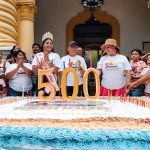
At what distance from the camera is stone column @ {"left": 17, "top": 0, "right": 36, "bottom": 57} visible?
30.9 ft

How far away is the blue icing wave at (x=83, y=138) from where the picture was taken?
1650mm

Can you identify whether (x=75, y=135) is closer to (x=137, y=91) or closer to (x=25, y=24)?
(x=137, y=91)

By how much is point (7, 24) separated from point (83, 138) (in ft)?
21.9

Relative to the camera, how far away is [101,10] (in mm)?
12828

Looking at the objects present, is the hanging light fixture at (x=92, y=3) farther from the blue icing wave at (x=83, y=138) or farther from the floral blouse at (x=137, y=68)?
the blue icing wave at (x=83, y=138)

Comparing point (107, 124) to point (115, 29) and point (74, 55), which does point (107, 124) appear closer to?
point (74, 55)

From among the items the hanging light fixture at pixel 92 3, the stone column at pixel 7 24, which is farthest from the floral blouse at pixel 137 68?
the hanging light fixture at pixel 92 3

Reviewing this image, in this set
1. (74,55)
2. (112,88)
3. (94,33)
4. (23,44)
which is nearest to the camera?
(112,88)

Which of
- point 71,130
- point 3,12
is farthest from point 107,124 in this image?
point 3,12

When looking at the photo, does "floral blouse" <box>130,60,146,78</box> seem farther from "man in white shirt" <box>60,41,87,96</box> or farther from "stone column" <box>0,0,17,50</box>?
"stone column" <box>0,0,17,50</box>

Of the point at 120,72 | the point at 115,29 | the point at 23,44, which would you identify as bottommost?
the point at 120,72

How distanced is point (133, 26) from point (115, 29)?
0.69m

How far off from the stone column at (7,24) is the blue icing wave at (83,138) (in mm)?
5849

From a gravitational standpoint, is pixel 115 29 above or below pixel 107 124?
above
